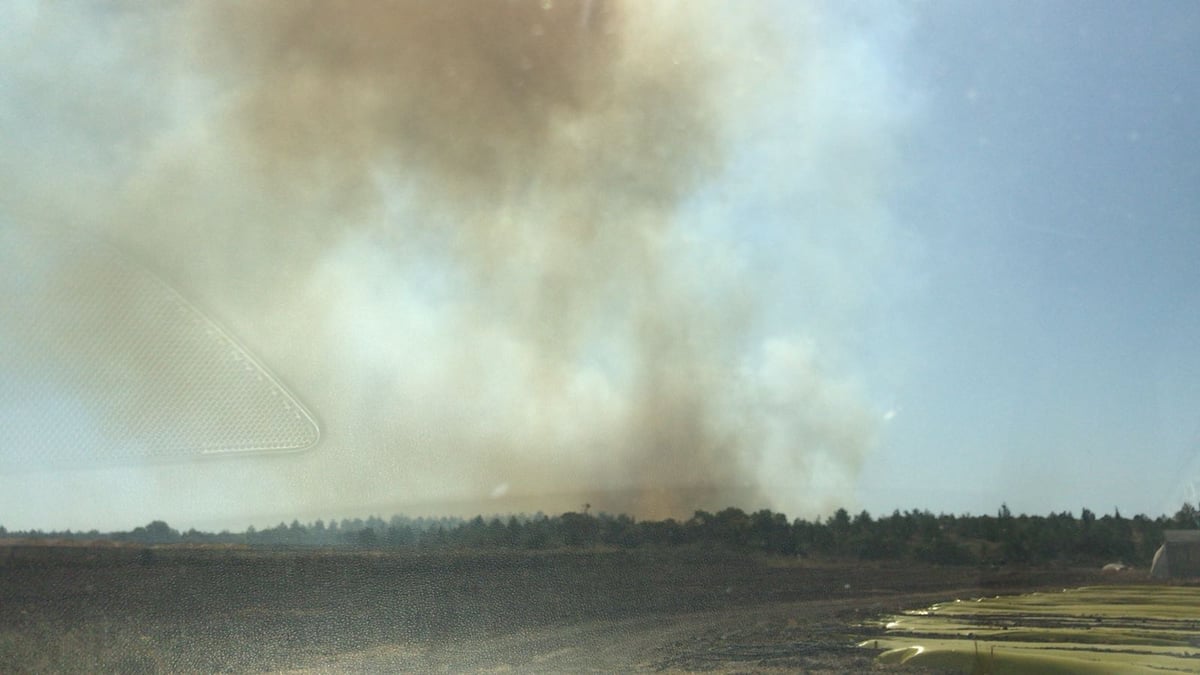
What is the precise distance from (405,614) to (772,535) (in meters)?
13.2

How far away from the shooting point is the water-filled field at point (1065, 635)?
29.9ft

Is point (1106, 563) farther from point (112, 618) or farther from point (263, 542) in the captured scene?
point (112, 618)

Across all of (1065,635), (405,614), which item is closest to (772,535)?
(405,614)

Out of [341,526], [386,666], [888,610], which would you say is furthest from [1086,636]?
[341,526]

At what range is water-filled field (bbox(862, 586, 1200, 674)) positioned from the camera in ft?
29.9

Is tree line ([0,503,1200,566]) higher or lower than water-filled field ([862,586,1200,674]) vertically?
higher

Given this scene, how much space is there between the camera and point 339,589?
54.4ft

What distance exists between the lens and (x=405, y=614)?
53.9ft

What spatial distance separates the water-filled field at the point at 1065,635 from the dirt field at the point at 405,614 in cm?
75

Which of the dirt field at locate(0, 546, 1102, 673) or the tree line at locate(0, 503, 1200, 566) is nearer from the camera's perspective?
the dirt field at locate(0, 546, 1102, 673)

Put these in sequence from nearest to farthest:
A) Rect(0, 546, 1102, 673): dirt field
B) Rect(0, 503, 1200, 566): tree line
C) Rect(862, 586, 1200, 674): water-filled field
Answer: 1. Rect(862, 586, 1200, 674): water-filled field
2. Rect(0, 546, 1102, 673): dirt field
3. Rect(0, 503, 1200, 566): tree line

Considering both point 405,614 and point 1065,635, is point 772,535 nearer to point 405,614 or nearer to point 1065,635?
point 405,614

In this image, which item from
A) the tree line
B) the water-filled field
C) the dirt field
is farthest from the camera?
the tree line

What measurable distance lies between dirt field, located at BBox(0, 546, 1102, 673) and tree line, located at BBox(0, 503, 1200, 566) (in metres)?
0.51
